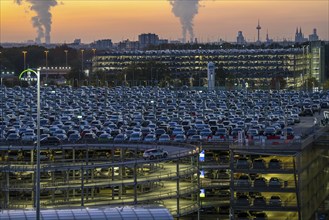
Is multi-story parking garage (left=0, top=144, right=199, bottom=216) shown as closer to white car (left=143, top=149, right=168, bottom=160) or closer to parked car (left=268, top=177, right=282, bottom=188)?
white car (left=143, top=149, right=168, bottom=160)

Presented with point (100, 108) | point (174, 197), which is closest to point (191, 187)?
point (174, 197)

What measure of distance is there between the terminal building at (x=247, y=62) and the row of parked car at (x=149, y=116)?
50.5m

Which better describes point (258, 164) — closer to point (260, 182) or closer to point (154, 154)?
point (260, 182)

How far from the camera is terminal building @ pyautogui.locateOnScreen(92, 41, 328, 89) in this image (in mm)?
157625

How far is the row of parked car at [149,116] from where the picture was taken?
55.9m

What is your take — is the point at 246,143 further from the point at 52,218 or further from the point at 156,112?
the point at 156,112

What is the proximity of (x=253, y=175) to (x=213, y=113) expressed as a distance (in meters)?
36.3

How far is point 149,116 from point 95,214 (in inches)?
1795

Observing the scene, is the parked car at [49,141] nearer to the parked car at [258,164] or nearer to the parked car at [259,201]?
the parked car at [258,164]

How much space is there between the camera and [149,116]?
72000 millimetres

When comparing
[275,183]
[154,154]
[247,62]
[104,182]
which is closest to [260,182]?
[275,183]

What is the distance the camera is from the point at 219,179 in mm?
41531

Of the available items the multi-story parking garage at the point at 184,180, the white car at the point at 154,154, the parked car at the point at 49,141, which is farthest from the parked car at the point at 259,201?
the parked car at the point at 49,141

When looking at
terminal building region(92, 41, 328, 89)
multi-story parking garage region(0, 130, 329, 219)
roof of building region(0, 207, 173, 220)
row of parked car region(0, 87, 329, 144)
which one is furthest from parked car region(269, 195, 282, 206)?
terminal building region(92, 41, 328, 89)
